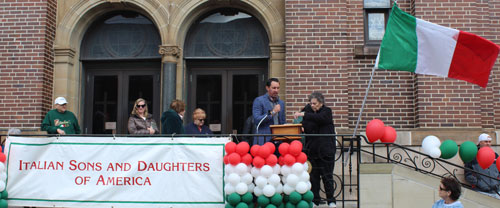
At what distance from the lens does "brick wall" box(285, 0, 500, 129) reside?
9.19 m

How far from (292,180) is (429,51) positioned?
281cm

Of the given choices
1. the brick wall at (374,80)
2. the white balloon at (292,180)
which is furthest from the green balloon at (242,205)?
the brick wall at (374,80)

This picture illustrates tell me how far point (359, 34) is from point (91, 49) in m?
5.42

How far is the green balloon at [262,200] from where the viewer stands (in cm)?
652

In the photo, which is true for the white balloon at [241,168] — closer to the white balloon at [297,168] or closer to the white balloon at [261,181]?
the white balloon at [261,181]

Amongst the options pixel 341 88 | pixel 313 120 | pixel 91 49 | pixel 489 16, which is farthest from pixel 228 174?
pixel 489 16

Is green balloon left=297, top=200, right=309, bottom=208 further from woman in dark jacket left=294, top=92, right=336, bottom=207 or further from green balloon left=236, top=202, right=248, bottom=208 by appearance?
green balloon left=236, top=202, right=248, bottom=208

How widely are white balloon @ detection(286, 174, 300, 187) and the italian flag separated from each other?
2073 mm

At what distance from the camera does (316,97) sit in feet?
24.0

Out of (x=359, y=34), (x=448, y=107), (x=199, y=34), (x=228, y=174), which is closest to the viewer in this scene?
(x=228, y=174)

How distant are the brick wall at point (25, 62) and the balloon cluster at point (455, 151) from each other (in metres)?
6.88

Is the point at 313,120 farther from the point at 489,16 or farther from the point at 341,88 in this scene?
the point at 489,16

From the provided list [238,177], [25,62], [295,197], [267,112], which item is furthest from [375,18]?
[25,62]

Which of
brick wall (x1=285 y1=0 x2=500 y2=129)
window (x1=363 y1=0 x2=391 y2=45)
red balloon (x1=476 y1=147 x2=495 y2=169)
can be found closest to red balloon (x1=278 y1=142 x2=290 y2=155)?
brick wall (x1=285 y1=0 x2=500 y2=129)
